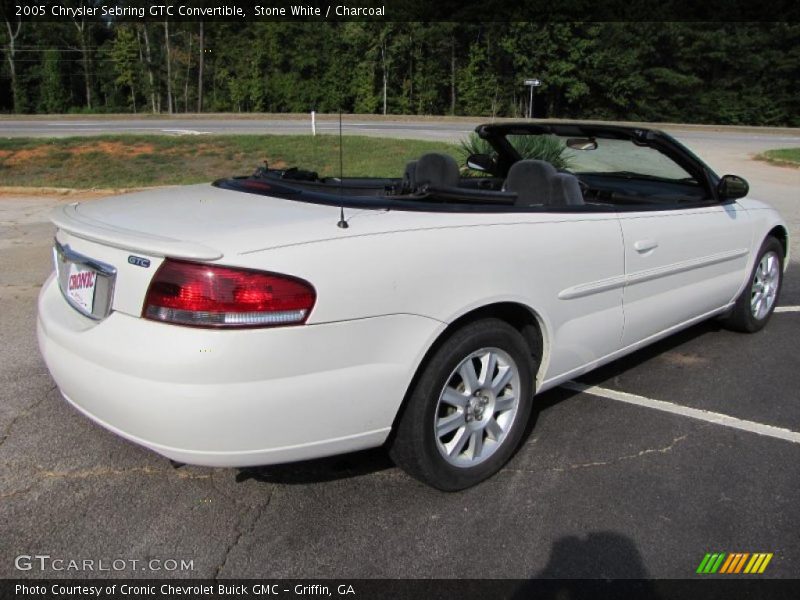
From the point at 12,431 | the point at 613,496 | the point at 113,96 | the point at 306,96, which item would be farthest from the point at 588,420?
the point at 113,96

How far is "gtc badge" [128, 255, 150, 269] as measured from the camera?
224cm

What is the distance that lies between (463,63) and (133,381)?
159 ft

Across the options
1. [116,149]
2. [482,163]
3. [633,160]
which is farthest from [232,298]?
[116,149]

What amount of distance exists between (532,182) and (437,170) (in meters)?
0.74

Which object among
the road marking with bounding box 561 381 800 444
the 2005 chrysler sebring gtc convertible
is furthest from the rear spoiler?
the road marking with bounding box 561 381 800 444

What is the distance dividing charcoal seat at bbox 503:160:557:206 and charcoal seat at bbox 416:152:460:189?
0.56m

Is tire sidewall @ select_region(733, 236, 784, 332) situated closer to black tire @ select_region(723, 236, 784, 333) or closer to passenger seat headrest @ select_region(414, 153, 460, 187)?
black tire @ select_region(723, 236, 784, 333)

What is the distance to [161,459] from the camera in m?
3.00

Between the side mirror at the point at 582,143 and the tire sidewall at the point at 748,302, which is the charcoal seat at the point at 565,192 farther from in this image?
the tire sidewall at the point at 748,302

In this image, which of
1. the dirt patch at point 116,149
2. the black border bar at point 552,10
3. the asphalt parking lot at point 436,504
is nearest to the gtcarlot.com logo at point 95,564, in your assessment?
the asphalt parking lot at point 436,504

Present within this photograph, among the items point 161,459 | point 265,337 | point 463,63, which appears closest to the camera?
point 265,337

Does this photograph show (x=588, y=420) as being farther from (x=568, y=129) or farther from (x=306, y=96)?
(x=306, y=96)

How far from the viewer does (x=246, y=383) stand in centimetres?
211

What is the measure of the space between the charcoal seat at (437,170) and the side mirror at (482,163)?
99 cm
